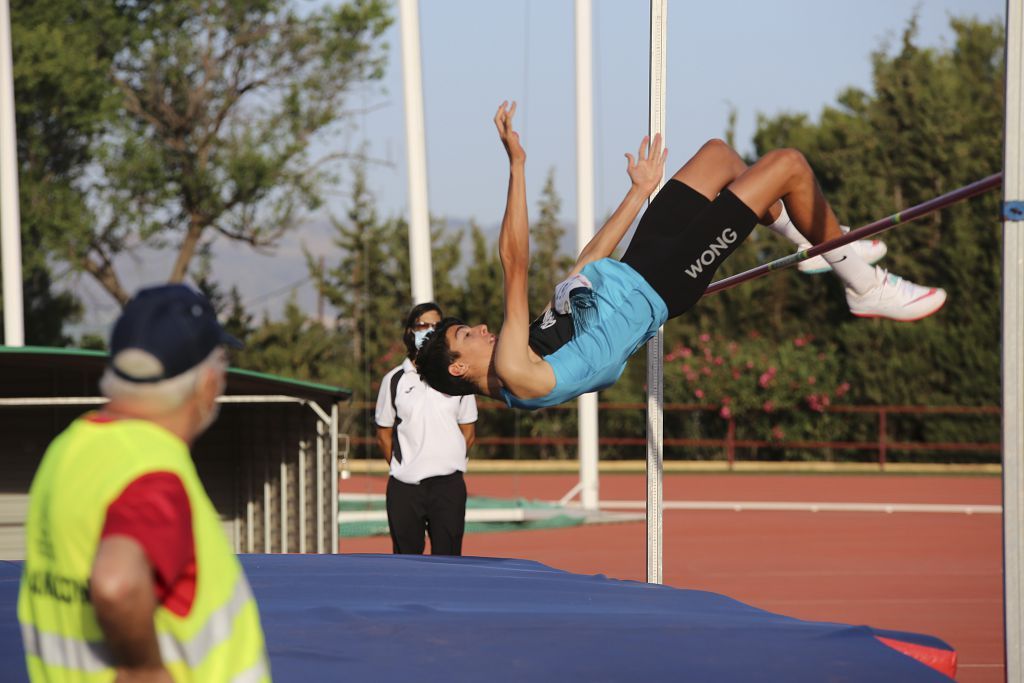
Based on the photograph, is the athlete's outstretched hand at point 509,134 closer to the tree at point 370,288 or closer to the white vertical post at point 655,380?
the white vertical post at point 655,380

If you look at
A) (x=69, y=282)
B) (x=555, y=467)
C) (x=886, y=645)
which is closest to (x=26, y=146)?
(x=69, y=282)

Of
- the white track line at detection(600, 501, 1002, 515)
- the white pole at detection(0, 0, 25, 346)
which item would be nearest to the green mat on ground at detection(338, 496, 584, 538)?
the white track line at detection(600, 501, 1002, 515)

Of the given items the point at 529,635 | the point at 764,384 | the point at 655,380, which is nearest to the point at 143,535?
the point at 529,635

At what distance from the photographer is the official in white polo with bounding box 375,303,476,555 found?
17.8 feet

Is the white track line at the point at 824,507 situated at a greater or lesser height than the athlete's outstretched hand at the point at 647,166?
lesser

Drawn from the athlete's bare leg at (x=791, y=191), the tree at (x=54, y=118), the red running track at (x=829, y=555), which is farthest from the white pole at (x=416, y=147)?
the tree at (x=54, y=118)

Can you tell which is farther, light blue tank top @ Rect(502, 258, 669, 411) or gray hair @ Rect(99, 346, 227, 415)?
light blue tank top @ Rect(502, 258, 669, 411)

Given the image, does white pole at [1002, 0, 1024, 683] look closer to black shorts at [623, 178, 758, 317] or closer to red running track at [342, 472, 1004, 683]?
black shorts at [623, 178, 758, 317]

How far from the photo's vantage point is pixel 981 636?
270 inches

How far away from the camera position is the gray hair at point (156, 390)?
1639 millimetres

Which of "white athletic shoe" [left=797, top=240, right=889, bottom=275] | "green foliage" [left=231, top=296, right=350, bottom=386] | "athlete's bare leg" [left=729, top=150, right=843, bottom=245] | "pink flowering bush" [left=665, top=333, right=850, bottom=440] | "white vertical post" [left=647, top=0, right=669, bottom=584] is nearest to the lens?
"athlete's bare leg" [left=729, top=150, right=843, bottom=245]

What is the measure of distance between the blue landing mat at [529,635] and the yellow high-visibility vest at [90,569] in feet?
4.58

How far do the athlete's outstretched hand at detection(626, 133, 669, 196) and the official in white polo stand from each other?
137cm

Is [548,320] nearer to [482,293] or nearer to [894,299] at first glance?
[894,299]
